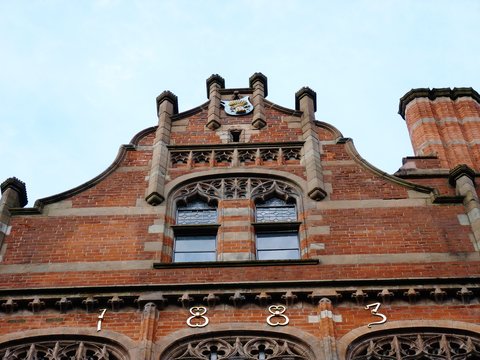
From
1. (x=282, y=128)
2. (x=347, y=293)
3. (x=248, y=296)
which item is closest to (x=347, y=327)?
(x=347, y=293)

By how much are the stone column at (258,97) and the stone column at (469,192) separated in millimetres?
4208

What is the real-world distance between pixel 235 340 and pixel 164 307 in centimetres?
128

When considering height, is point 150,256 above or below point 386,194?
below

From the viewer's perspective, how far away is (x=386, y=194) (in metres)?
15.8

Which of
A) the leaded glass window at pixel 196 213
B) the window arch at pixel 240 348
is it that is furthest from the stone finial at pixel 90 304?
the leaded glass window at pixel 196 213

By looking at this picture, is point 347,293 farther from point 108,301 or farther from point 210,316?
point 108,301

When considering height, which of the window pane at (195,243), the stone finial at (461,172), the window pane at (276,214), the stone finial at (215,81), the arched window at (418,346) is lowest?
the arched window at (418,346)

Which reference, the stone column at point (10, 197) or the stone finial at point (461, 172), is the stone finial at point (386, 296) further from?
the stone column at point (10, 197)

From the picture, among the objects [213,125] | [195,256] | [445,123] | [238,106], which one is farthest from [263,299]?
[445,123]

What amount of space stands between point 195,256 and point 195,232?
0.58m

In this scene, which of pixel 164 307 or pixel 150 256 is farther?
pixel 150 256

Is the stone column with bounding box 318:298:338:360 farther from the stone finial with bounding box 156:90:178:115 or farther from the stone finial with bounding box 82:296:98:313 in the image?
the stone finial with bounding box 156:90:178:115

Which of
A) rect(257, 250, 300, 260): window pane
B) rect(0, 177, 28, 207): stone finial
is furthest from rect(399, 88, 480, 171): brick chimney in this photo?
rect(0, 177, 28, 207): stone finial

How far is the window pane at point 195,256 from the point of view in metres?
14.8
